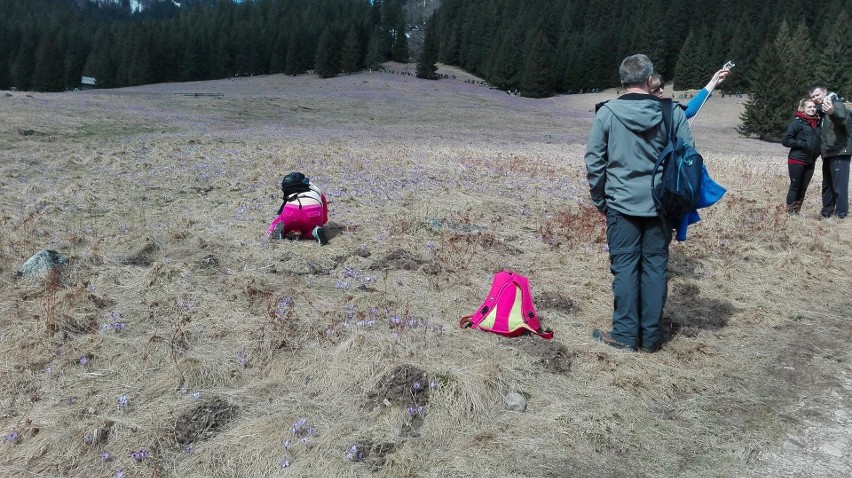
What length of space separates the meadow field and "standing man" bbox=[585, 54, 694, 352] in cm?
32

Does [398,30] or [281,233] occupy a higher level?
[398,30]

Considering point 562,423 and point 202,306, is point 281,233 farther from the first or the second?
point 562,423

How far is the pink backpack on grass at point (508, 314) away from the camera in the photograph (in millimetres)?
5094

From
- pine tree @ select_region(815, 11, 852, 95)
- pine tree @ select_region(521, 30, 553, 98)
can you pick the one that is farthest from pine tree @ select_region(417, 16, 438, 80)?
pine tree @ select_region(815, 11, 852, 95)

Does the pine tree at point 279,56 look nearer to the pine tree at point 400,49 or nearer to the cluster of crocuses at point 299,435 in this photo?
the pine tree at point 400,49

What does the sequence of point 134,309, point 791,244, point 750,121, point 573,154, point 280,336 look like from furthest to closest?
1. point 750,121
2. point 573,154
3. point 791,244
4. point 134,309
5. point 280,336

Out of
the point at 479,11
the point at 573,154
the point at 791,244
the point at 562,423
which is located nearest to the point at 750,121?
the point at 573,154

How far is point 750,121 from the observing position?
1510 inches

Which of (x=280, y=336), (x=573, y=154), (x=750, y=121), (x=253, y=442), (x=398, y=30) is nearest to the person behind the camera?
(x=253, y=442)

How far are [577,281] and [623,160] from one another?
7.29ft

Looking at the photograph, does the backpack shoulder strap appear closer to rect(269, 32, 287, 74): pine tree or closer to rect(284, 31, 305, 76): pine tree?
rect(284, 31, 305, 76): pine tree

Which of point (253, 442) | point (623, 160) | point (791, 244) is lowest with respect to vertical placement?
point (253, 442)

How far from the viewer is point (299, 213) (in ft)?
24.9

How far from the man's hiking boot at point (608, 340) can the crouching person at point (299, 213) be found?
3.71m
